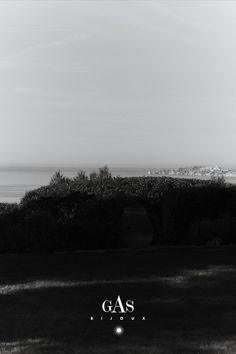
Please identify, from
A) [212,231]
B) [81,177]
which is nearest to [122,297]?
[212,231]

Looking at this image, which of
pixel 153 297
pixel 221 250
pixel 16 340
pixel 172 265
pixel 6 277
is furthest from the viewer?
pixel 221 250

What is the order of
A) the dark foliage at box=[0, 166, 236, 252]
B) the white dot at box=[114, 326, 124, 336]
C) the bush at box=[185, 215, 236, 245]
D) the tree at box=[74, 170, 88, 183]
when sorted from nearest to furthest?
the white dot at box=[114, 326, 124, 336] < the dark foliage at box=[0, 166, 236, 252] < the bush at box=[185, 215, 236, 245] < the tree at box=[74, 170, 88, 183]

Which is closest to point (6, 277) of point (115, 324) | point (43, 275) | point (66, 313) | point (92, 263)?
point (43, 275)

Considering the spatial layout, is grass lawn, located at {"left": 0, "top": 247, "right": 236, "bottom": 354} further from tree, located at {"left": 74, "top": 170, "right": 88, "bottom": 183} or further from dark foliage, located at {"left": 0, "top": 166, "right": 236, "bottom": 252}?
tree, located at {"left": 74, "top": 170, "right": 88, "bottom": 183}

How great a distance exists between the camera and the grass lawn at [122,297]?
239 inches

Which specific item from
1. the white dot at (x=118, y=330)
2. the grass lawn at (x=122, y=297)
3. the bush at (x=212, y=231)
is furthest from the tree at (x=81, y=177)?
the white dot at (x=118, y=330)

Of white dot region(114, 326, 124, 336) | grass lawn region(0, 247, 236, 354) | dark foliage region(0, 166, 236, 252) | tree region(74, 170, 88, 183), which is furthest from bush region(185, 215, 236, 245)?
white dot region(114, 326, 124, 336)

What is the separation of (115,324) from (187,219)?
7.72 m

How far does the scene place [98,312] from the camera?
7.27 m

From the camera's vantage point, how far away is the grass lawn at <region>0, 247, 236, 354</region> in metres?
6.07

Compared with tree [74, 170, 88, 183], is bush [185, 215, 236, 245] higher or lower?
lower

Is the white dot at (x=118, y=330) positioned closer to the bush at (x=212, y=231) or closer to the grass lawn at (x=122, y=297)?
the grass lawn at (x=122, y=297)

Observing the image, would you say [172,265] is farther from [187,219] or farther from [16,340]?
[16,340]

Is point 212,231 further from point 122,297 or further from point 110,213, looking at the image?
point 122,297
